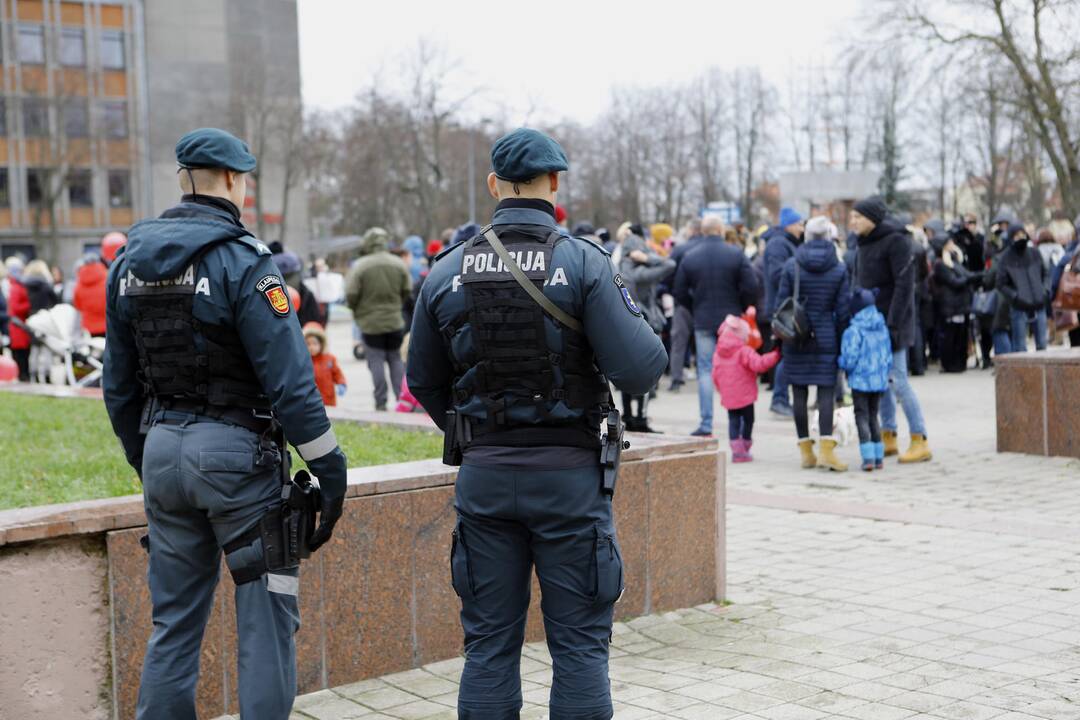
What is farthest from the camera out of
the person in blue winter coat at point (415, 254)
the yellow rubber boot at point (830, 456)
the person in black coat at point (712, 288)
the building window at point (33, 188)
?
the building window at point (33, 188)

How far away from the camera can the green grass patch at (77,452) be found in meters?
5.86

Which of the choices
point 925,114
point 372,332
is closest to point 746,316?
point 372,332

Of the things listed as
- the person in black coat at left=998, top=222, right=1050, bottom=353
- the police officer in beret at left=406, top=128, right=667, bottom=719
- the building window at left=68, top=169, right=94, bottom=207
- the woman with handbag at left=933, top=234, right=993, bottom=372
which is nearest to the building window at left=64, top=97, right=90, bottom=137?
the building window at left=68, top=169, right=94, bottom=207

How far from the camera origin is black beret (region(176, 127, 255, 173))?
156 inches

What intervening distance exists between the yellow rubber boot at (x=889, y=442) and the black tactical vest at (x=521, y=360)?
778 cm

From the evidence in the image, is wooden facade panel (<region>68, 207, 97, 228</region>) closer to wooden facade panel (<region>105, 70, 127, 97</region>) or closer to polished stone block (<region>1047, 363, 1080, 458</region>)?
wooden facade panel (<region>105, 70, 127, 97</region>)

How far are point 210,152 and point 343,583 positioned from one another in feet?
6.44

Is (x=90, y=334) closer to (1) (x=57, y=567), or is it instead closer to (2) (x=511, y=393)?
(1) (x=57, y=567)

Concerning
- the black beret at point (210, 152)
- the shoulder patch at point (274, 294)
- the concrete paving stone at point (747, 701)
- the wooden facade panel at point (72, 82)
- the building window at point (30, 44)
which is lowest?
the concrete paving stone at point (747, 701)

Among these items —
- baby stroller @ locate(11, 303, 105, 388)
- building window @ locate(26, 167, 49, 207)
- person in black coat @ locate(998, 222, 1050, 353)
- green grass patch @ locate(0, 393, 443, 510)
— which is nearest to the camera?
green grass patch @ locate(0, 393, 443, 510)

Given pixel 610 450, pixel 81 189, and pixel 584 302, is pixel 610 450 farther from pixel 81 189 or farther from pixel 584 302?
pixel 81 189

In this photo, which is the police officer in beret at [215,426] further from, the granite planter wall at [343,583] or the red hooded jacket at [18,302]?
the red hooded jacket at [18,302]

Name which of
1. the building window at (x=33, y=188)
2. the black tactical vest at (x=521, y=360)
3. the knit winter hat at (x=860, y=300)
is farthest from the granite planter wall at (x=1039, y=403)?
the building window at (x=33, y=188)

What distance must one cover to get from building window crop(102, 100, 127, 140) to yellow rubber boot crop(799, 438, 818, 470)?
58.4m
